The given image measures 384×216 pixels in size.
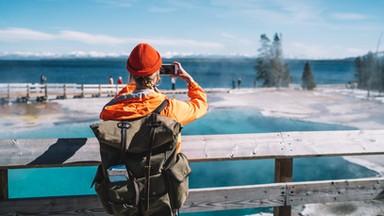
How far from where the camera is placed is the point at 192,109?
2.29 metres

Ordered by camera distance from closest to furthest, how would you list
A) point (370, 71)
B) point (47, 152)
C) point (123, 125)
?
point (123, 125) → point (47, 152) → point (370, 71)

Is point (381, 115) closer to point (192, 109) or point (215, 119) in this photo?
point (215, 119)

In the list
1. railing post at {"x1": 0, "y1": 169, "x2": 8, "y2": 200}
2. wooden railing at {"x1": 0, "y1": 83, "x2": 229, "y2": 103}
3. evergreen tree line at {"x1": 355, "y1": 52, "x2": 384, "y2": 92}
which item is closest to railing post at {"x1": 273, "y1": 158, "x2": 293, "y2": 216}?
railing post at {"x1": 0, "y1": 169, "x2": 8, "y2": 200}

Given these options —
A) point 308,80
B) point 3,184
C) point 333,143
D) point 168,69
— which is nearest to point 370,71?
point 308,80

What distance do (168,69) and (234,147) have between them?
843mm

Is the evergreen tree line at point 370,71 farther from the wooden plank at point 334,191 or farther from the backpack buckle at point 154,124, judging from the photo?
the backpack buckle at point 154,124

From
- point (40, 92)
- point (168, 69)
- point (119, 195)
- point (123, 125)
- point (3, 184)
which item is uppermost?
point (168, 69)

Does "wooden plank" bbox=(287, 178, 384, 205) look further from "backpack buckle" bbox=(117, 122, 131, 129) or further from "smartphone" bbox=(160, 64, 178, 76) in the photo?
"backpack buckle" bbox=(117, 122, 131, 129)

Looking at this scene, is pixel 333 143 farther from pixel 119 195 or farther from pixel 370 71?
pixel 370 71

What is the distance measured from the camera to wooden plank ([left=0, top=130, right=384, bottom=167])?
2662 mm

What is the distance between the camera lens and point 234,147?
2893mm

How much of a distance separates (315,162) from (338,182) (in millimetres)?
11198

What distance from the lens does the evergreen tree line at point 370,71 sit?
5894cm

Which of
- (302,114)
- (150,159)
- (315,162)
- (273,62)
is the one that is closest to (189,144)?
(150,159)
